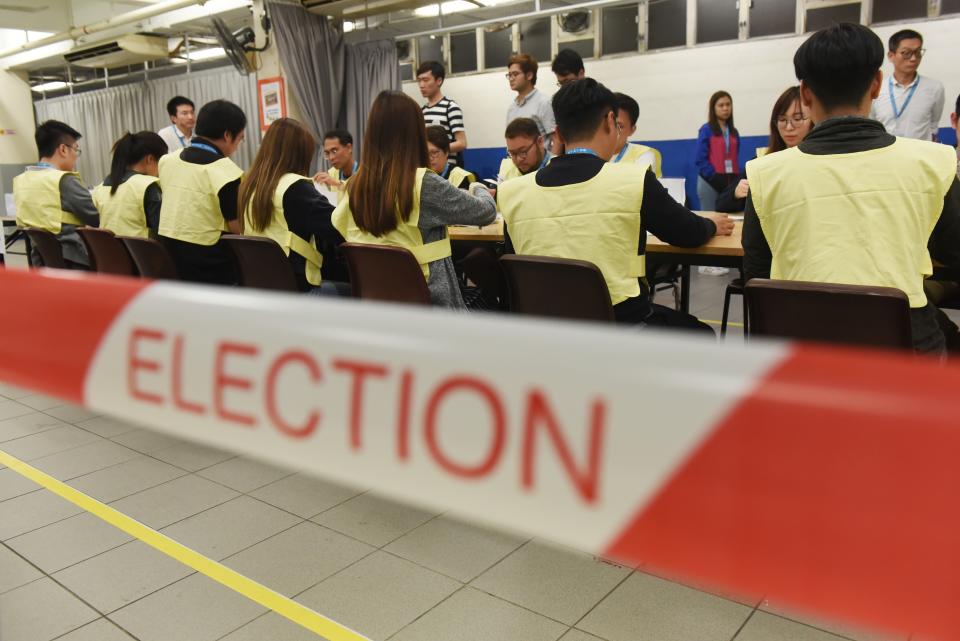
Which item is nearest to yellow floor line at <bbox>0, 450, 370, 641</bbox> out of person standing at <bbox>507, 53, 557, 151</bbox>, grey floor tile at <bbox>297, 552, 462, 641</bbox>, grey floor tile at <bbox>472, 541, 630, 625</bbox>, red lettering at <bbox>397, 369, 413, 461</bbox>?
grey floor tile at <bbox>297, 552, 462, 641</bbox>

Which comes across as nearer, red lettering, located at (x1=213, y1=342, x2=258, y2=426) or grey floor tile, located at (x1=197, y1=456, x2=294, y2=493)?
red lettering, located at (x1=213, y1=342, x2=258, y2=426)

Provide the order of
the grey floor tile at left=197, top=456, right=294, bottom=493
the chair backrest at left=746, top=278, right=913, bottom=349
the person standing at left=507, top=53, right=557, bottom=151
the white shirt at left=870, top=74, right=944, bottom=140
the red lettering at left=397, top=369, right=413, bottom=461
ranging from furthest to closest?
the white shirt at left=870, top=74, right=944, bottom=140
the person standing at left=507, top=53, right=557, bottom=151
the grey floor tile at left=197, top=456, right=294, bottom=493
the chair backrest at left=746, top=278, right=913, bottom=349
the red lettering at left=397, top=369, right=413, bottom=461

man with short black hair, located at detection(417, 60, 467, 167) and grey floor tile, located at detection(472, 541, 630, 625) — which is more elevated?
man with short black hair, located at detection(417, 60, 467, 167)

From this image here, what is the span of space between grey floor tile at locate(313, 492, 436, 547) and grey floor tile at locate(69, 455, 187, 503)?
2.21ft

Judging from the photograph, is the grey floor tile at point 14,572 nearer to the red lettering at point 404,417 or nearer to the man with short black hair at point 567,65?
the red lettering at point 404,417

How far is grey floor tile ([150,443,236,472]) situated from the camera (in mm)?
2584

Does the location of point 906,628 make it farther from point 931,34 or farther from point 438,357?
point 931,34

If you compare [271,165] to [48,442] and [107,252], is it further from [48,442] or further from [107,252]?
[48,442]

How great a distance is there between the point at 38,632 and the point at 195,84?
8.67 meters

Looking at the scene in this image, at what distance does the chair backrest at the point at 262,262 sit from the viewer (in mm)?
2451

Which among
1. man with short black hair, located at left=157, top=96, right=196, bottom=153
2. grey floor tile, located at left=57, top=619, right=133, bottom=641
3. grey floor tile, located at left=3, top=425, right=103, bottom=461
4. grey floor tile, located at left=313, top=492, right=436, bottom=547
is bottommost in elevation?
grey floor tile, located at left=313, top=492, right=436, bottom=547

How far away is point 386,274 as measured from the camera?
2150 mm

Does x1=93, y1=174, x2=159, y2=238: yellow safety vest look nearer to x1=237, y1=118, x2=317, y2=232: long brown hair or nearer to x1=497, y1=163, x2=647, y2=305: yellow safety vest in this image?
x1=237, y1=118, x2=317, y2=232: long brown hair

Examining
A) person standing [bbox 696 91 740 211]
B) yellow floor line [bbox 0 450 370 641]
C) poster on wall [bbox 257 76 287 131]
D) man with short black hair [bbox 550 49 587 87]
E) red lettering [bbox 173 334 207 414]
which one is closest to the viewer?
red lettering [bbox 173 334 207 414]
